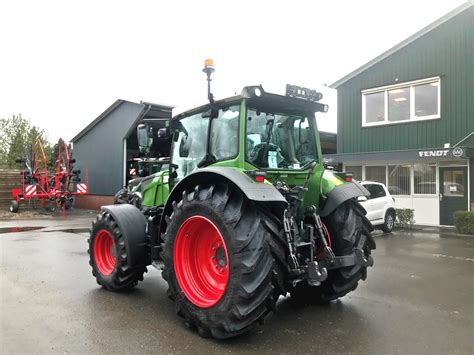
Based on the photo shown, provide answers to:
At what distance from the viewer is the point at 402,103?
48.3ft

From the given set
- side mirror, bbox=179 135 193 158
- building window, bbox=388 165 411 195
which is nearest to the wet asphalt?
side mirror, bbox=179 135 193 158

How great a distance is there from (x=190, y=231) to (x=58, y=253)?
203 inches

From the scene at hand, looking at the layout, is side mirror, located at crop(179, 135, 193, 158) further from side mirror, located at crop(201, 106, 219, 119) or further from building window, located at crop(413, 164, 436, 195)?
building window, located at crop(413, 164, 436, 195)

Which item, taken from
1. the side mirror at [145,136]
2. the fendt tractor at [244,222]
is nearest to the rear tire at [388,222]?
the fendt tractor at [244,222]

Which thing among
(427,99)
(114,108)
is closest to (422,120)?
(427,99)

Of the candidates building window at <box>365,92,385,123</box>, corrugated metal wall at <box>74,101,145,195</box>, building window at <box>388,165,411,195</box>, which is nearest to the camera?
building window at <box>388,165,411,195</box>

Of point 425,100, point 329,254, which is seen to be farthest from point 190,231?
point 425,100

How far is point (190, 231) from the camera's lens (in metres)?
4.28

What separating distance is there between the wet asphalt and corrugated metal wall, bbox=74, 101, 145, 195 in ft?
41.6

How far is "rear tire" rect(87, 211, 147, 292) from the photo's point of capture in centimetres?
512

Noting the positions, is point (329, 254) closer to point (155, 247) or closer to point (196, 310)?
point (196, 310)

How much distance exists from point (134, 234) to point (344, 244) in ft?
8.38

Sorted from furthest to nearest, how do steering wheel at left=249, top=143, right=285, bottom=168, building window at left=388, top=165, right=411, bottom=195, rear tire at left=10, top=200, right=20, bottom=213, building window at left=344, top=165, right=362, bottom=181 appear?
rear tire at left=10, top=200, right=20, bottom=213 < building window at left=344, top=165, right=362, bottom=181 < building window at left=388, top=165, right=411, bottom=195 < steering wheel at left=249, top=143, right=285, bottom=168

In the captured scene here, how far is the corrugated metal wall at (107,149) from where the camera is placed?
63.2 ft
